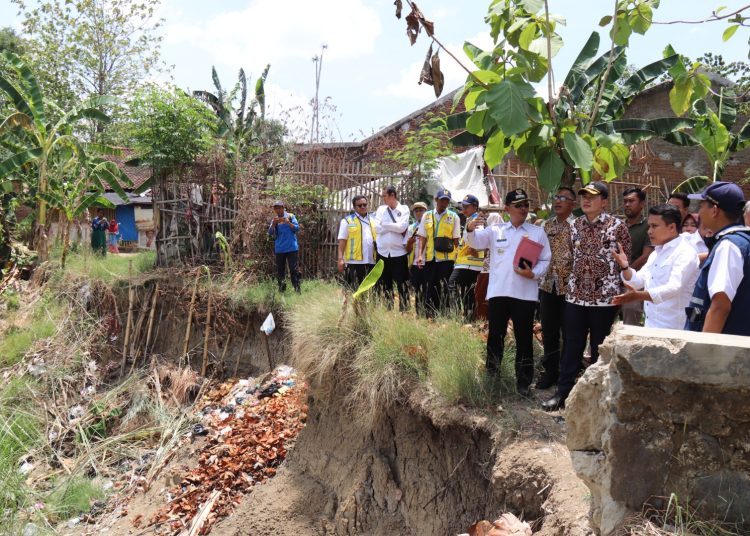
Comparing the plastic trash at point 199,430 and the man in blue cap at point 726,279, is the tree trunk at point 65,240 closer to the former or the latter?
the plastic trash at point 199,430

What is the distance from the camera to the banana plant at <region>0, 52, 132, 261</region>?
13102 millimetres

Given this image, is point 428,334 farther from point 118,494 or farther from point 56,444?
point 56,444

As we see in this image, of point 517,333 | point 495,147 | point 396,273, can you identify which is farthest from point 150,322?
point 517,333

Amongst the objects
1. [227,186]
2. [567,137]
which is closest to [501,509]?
[567,137]

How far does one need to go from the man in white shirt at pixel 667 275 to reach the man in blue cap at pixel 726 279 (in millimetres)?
670

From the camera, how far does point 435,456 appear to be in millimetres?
5883

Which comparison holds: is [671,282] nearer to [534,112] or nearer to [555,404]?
[555,404]

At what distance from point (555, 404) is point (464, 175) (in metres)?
7.41

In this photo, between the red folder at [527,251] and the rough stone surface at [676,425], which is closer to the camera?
the rough stone surface at [676,425]

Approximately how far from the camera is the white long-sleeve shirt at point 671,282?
4410 mm

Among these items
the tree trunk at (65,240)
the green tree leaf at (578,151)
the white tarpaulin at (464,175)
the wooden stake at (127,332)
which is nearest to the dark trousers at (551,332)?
the green tree leaf at (578,151)

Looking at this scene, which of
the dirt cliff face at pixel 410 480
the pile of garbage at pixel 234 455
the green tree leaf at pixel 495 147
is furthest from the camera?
the pile of garbage at pixel 234 455

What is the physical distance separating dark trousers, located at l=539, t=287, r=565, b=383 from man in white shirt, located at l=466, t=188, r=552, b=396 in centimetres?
36

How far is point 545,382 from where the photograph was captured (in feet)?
19.5
